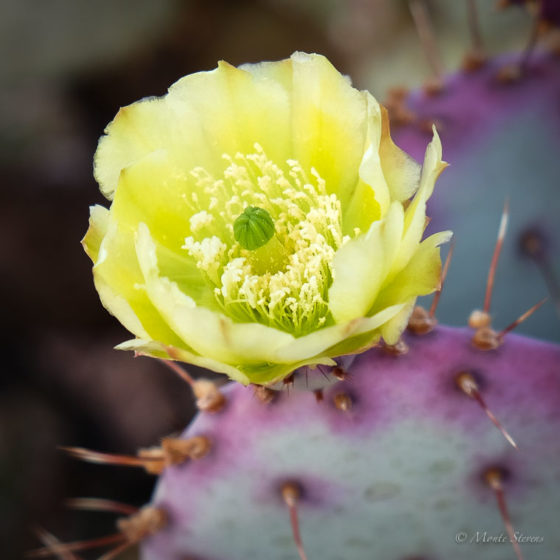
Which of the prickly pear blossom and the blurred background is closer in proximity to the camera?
the prickly pear blossom

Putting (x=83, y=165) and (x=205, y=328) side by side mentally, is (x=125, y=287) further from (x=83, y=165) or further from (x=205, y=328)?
(x=83, y=165)

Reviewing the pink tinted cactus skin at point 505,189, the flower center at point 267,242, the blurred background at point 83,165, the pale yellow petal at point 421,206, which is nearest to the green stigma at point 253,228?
the flower center at point 267,242

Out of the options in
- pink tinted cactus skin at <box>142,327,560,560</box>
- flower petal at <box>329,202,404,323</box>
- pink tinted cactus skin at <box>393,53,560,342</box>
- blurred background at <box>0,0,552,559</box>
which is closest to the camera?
flower petal at <box>329,202,404,323</box>

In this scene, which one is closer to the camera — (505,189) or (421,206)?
(421,206)

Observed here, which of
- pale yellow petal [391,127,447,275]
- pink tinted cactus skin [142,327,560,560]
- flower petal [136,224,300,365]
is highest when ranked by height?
pale yellow petal [391,127,447,275]

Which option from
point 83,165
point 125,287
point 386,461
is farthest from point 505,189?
point 83,165

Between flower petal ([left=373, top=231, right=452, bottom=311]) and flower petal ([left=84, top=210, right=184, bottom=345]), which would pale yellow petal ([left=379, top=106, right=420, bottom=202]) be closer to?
flower petal ([left=373, top=231, right=452, bottom=311])

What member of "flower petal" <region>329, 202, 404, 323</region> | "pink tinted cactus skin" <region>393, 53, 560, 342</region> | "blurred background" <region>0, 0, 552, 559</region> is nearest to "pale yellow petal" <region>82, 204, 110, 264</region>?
"flower petal" <region>329, 202, 404, 323</region>

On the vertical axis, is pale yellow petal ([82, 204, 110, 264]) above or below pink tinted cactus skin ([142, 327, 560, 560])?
above

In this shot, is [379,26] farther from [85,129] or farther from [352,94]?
[352,94]
